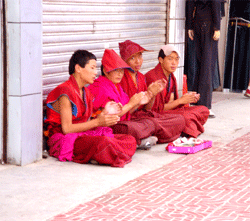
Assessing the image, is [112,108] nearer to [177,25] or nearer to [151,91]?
[151,91]

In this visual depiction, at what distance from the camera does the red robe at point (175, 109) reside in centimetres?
704

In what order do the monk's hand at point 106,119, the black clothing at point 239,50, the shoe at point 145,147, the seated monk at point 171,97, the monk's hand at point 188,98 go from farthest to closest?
1. the black clothing at point 239,50
2. the monk's hand at point 188,98
3. the seated monk at point 171,97
4. the shoe at point 145,147
5. the monk's hand at point 106,119

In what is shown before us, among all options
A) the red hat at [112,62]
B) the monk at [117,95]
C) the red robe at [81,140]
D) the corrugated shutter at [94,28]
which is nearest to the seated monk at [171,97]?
the corrugated shutter at [94,28]

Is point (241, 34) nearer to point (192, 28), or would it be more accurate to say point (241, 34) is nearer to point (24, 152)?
point (192, 28)

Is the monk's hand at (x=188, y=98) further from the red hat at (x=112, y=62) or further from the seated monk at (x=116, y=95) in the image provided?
the red hat at (x=112, y=62)

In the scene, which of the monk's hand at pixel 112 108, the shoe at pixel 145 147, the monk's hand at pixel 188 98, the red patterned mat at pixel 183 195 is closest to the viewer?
the red patterned mat at pixel 183 195

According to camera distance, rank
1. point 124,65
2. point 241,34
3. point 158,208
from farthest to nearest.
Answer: point 241,34
point 124,65
point 158,208

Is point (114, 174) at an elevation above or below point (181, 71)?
below

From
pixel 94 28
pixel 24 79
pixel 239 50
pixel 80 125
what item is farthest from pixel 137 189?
pixel 239 50

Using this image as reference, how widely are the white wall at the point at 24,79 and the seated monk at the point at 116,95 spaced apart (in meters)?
0.87

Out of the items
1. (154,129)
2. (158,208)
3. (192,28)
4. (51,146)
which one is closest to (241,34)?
(192,28)

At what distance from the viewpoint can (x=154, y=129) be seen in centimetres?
646

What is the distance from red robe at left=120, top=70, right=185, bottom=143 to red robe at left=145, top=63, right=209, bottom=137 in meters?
0.18

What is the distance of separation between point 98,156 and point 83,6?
2054 mm
